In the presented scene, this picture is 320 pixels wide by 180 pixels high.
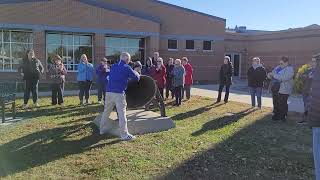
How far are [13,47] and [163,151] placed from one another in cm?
2201

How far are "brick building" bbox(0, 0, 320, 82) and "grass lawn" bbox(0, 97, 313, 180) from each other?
17.0 m

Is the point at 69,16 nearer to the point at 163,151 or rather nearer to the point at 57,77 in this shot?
the point at 57,77

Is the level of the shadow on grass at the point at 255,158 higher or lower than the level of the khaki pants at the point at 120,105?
lower

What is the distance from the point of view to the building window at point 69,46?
29156 millimetres

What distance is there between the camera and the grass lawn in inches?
284

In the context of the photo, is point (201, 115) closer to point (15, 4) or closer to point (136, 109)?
point (136, 109)

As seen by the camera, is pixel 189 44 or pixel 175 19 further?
pixel 189 44

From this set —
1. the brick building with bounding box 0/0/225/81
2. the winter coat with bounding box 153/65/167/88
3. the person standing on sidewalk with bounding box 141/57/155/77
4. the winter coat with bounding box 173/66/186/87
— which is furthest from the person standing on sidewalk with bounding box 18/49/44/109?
the brick building with bounding box 0/0/225/81

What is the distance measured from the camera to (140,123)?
10.2 meters

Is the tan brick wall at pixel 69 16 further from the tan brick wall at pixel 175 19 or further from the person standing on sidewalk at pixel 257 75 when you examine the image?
the person standing on sidewalk at pixel 257 75

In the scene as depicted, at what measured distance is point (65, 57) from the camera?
29953 mm

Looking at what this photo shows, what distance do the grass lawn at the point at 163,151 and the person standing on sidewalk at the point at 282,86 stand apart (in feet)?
1.55

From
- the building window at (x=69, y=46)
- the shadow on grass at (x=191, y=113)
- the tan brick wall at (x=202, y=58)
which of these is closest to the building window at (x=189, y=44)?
the tan brick wall at (x=202, y=58)

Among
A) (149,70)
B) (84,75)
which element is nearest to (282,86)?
(149,70)
